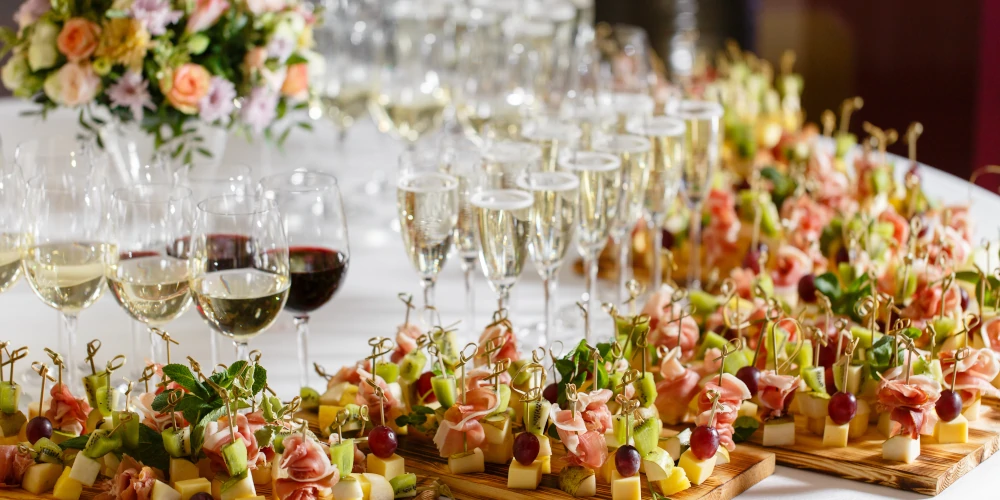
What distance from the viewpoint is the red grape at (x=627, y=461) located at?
47.8 inches

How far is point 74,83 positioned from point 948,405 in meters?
1.35

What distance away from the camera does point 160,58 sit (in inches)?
74.1

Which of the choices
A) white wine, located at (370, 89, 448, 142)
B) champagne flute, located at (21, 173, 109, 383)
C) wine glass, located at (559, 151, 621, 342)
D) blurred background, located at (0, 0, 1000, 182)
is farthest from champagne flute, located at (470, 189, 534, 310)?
blurred background, located at (0, 0, 1000, 182)

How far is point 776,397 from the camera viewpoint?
138cm

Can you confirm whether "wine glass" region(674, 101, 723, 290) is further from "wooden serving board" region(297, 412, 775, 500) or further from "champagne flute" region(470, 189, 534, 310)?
"wooden serving board" region(297, 412, 775, 500)

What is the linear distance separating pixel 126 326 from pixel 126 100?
1.19 feet

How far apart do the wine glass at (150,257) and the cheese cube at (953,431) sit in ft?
2.88

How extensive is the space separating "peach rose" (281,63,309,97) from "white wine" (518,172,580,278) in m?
0.70

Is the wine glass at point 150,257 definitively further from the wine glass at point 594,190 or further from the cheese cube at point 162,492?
the wine glass at point 594,190

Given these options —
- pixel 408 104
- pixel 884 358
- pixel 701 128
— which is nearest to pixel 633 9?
pixel 408 104

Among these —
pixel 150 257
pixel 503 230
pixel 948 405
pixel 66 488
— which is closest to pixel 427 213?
pixel 503 230

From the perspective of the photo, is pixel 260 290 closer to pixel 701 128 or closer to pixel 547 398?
pixel 547 398

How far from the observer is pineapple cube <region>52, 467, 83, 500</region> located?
1.24 metres

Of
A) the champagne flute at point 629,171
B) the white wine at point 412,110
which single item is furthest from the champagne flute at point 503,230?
the white wine at point 412,110
